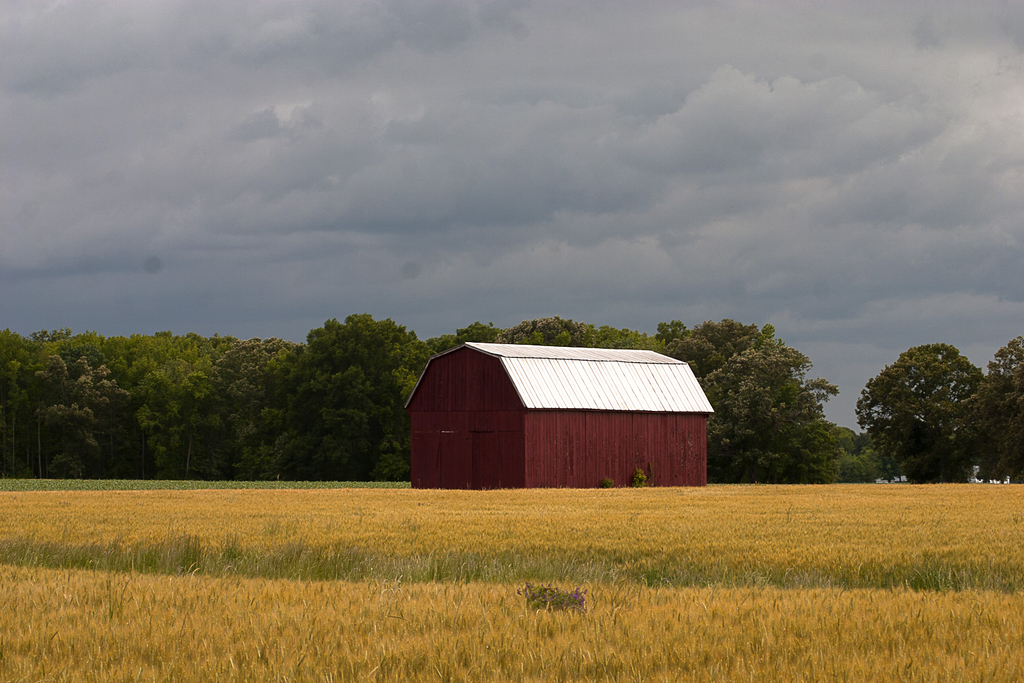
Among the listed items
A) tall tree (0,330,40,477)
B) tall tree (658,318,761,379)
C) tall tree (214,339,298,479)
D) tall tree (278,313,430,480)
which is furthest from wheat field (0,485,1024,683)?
tall tree (0,330,40,477)

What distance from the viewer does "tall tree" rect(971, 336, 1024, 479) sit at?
6544 cm

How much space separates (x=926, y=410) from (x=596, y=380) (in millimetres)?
33671

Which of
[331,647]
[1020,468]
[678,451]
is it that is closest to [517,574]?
[331,647]

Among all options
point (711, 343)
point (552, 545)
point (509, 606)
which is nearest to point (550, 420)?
point (552, 545)

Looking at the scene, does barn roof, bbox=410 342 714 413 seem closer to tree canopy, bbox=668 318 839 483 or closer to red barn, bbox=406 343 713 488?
red barn, bbox=406 343 713 488

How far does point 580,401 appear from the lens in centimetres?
5153

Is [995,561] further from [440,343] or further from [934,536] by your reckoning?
[440,343]

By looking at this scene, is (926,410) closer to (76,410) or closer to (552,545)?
(552,545)

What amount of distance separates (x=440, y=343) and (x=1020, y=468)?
2080 inches

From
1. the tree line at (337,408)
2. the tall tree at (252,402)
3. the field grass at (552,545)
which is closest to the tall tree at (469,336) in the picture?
the tree line at (337,408)

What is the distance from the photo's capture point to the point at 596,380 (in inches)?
2105

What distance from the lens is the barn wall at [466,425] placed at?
1980 inches

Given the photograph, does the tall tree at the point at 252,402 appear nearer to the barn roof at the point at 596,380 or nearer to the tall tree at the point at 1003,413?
the barn roof at the point at 596,380

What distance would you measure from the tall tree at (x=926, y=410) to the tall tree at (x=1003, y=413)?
7.18 ft
